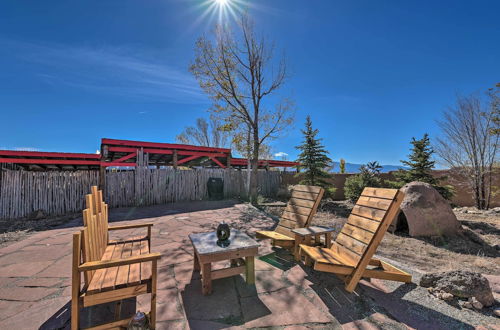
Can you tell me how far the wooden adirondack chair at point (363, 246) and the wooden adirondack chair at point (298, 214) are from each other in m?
0.67

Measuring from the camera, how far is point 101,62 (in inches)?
362

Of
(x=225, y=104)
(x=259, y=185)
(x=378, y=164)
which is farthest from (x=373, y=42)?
(x=259, y=185)

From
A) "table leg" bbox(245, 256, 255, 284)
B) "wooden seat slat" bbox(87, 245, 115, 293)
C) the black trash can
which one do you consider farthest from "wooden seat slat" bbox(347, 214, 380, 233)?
the black trash can

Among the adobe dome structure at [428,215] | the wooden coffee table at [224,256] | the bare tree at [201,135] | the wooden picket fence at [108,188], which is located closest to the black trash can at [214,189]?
the wooden picket fence at [108,188]

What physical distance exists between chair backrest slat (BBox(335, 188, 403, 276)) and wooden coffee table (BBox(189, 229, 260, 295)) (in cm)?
116

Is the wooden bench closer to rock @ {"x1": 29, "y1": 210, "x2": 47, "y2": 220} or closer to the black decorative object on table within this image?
the black decorative object on table

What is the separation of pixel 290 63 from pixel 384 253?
8782mm

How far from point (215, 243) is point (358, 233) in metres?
1.77

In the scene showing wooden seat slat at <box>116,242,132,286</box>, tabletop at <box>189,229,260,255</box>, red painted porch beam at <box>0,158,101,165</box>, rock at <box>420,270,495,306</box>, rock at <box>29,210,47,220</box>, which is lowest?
rock at <box>29,210,47,220</box>

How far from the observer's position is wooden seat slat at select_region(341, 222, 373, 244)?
2464 millimetres

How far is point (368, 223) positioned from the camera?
2.61 metres

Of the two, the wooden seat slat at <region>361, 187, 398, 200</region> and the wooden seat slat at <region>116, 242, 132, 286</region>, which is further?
the wooden seat slat at <region>361, 187, 398, 200</region>

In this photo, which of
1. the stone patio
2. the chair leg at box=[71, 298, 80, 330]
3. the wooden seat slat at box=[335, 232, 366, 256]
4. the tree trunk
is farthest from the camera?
the tree trunk

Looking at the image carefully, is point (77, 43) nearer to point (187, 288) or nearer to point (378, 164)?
point (187, 288)
